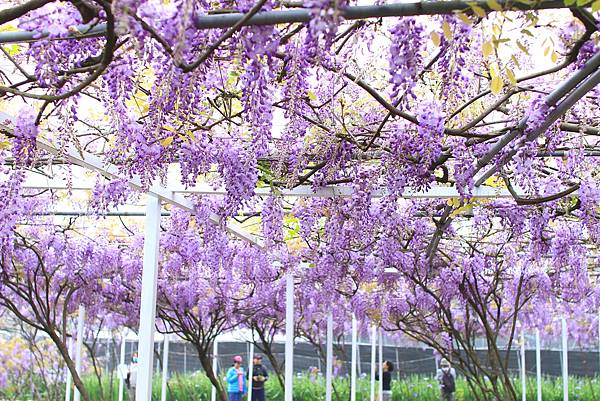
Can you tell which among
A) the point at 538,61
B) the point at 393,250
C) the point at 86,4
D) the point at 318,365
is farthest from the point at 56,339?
the point at 318,365

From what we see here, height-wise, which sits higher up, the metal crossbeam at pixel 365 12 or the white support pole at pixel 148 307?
the metal crossbeam at pixel 365 12

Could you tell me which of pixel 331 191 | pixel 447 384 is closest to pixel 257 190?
pixel 331 191

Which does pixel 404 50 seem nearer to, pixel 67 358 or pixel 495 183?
pixel 495 183

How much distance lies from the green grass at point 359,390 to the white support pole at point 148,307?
8.70 meters

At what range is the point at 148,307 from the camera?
5309mm

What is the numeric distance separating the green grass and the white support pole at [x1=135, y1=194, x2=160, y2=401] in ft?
28.5

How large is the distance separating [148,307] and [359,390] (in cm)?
1016

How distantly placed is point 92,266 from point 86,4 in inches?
262

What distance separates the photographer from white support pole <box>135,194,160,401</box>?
5.15 metres

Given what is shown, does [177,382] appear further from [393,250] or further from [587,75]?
[587,75]

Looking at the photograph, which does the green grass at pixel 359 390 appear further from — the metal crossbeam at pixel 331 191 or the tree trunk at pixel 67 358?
the metal crossbeam at pixel 331 191

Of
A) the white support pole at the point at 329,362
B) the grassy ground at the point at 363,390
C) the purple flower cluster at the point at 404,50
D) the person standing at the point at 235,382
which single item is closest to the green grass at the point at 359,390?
the grassy ground at the point at 363,390

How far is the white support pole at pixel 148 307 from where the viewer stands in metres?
5.15

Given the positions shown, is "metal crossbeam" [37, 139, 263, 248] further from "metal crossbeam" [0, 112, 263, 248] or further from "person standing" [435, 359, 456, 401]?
"person standing" [435, 359, 456, 401]
